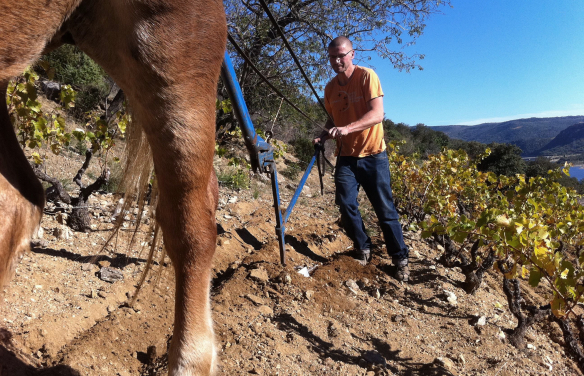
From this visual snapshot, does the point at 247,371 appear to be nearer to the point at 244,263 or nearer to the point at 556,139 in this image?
→ the point at 244,263

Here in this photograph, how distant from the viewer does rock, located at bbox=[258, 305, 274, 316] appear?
2624 millimetres

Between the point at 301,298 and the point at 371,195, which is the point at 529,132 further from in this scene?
the point at 301,298

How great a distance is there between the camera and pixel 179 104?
133 centimetres

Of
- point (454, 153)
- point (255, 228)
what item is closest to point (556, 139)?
point (454, 153)

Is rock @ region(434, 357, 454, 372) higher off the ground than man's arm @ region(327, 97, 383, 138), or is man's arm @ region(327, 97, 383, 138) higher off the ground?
man's arm @ region(327, 97, 383, 138)

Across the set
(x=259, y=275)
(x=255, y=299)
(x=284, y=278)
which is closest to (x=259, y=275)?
(x=259, y=275)

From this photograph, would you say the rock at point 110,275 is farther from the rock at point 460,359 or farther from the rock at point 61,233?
the rock at point 460,359

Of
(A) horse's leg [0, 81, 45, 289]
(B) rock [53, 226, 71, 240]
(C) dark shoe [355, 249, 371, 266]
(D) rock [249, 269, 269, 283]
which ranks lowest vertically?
(C) dark shoe [355, 249, 371, 266]

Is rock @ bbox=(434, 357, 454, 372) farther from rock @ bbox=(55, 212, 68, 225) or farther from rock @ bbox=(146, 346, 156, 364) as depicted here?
rock @ bbox=(55, 212, 68, 225)

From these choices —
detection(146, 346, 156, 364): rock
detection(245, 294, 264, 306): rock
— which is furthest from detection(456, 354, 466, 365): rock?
detection(146, 346, 156, 364): rock

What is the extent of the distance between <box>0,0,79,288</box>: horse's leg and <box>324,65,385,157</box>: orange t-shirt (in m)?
2.93

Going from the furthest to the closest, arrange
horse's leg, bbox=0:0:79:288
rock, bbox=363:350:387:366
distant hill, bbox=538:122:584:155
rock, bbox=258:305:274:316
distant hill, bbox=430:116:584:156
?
distant hill, bbox=430:116:584:156, distant hill, bbox=538:122:584:155, rock, bbox=258:305:274:316, rock, bbox=363:350:387:366, horse's leg, bbox=0:0:79:288

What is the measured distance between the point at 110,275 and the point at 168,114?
5.65ft

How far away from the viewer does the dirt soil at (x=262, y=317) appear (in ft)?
6.27
